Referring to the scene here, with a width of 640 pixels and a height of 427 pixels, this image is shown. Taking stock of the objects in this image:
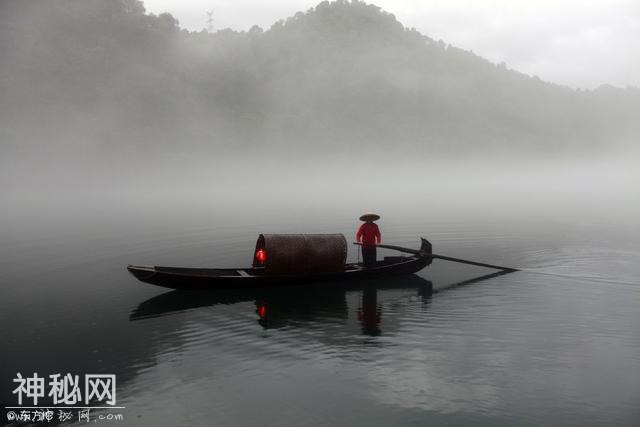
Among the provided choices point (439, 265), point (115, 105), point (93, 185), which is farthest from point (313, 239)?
point (115, 105)

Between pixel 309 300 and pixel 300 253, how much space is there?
A: 6.24ft

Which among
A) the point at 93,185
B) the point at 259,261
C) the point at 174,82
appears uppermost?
the point at 174,82

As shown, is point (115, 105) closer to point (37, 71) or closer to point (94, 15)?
point (37, 71)

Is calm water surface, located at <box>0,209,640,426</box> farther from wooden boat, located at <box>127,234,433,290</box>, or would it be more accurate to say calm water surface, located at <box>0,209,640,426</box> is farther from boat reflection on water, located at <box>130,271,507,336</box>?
wooden boat, located at <box>127,234,433,290</box>

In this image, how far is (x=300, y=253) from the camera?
19859 millimetres

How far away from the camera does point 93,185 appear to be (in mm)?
129500

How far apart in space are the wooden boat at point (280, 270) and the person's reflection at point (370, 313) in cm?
109

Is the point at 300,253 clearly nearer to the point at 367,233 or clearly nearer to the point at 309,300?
the point at 309,300

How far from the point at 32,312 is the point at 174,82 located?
179m

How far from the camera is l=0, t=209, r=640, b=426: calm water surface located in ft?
36.1

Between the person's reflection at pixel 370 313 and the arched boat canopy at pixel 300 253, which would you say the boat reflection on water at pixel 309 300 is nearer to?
the person's reflection at pixel 370 313

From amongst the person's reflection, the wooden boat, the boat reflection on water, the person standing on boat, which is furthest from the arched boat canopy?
the person's reflection

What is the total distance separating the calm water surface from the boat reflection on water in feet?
0.36

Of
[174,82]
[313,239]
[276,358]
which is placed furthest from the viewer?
[174,82]
